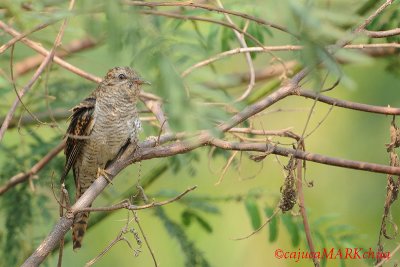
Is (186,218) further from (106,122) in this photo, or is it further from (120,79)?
(120,79)

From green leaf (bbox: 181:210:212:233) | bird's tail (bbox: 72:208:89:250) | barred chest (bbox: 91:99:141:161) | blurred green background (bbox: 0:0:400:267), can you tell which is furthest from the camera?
green leaf (bbox: 181:210:212:233)

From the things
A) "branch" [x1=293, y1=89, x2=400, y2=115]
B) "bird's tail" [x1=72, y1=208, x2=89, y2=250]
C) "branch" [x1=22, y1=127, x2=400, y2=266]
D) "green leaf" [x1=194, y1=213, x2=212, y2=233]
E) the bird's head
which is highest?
the bird's head

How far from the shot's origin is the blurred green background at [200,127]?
1.66 metres

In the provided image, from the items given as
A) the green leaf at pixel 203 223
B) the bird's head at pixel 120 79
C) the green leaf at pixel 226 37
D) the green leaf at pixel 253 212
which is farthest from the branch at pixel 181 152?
the green leaf at pixel 203 223

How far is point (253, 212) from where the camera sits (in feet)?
15.5

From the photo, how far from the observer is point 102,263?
6.94 metres

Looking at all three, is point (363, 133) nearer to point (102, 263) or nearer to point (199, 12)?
point (102, 263)

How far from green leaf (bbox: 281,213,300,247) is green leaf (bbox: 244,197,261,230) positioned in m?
0.18

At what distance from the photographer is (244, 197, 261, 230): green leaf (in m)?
4.66

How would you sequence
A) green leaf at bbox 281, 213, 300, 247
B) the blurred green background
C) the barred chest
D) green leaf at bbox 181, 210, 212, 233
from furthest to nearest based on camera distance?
1. green leaf at bbox 181, 210, 212, 233
2. green leaf at bbox 281, 213, 300, 247
3. the barred chest
4. the blurred green background

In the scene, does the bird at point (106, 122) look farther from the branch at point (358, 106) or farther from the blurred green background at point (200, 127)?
the branch at point (358, 106)

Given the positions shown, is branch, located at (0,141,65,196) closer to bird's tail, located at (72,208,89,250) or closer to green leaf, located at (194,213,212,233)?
bird's tail, located at (72,208,89,250)

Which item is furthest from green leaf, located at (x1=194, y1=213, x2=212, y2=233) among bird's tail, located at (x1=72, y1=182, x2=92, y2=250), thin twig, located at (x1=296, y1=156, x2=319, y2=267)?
thin twig, located at (x1=296, y1=156, x2=319, y2=267)

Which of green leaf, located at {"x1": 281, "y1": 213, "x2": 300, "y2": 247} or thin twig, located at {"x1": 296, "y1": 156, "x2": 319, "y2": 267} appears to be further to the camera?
green leaf, located at {"x1": 281, "y1": 213, "x2": 300, "y2": 247}
